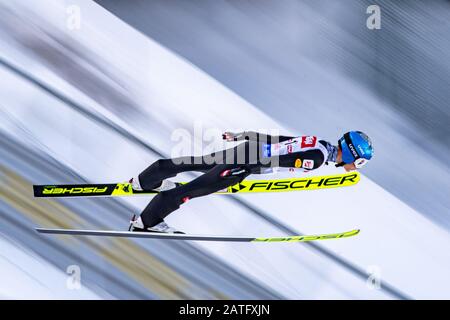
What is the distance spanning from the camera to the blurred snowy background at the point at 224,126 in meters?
5.48

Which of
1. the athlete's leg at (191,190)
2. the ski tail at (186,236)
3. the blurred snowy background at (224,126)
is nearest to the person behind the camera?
the athlete's leg at (191,190)

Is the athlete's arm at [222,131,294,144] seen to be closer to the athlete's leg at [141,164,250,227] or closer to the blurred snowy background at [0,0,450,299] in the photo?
the athlete's leg at [141,164,250,227]

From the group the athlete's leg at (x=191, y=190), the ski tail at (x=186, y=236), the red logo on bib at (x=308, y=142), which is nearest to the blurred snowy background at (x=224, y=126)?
the ski tail at (x=186, y=236)

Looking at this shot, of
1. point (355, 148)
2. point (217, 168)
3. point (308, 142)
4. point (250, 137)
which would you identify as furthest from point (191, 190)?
point (355, 148)

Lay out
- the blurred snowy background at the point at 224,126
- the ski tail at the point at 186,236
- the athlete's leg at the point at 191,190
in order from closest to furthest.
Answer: the athlete's leg at the point at 191,190, the ski tail at the point at 186,236, the blurred snowy background at the point at 224,126

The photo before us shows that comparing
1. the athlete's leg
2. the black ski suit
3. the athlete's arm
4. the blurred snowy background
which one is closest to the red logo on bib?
the black ski suit

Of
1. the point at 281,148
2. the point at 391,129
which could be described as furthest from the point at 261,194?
the point at 391,129

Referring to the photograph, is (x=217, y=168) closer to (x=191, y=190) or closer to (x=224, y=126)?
(x=191, y=190)

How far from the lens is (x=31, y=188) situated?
5543mm

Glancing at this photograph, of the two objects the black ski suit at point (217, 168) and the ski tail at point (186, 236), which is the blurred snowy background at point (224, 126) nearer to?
the ski tail at point (186, 236)

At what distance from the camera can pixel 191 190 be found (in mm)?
4824

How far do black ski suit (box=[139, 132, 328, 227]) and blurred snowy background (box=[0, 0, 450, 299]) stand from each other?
0.56 metres

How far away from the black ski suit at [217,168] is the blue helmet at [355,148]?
16cm

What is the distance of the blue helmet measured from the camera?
16.0 ft
